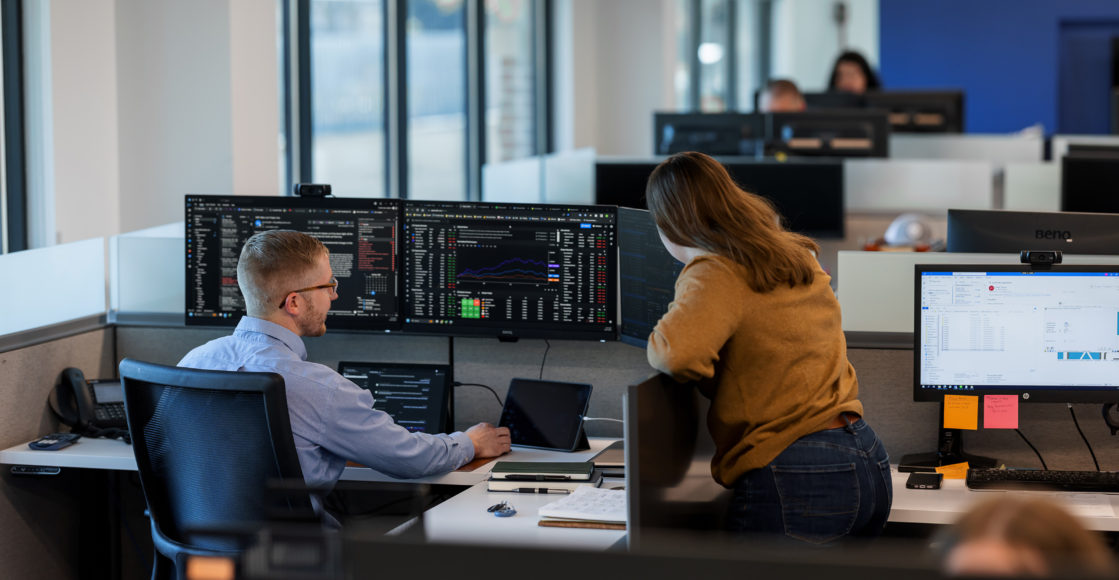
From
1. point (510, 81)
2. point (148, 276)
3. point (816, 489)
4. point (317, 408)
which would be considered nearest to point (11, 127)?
point (148, 276)

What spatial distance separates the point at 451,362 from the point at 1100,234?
Result: 153 cm

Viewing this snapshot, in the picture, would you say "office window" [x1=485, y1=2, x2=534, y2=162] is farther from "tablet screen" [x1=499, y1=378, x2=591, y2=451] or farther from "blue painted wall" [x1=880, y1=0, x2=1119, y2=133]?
"blue painted wall" [x1=880, y1=0, x2=1119, y2=133]

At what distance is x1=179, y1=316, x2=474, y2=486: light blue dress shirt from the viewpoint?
2.35 m

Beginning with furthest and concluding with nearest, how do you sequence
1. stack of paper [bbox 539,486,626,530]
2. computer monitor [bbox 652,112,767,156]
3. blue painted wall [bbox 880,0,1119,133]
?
blue painted wall [bbox 880,0,1119,133]
computer monitor [bbox 652,112,767,156]
stack of paper [bbox 539,486,626,530]

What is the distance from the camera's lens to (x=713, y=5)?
12.9 meters

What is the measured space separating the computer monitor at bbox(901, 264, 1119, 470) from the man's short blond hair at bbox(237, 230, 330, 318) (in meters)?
1.24

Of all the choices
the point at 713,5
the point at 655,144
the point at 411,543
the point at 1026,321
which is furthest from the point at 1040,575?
the point at 713,5

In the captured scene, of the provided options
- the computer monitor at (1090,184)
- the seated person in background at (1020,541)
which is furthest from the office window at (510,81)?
the seated person in background at (1020,541)

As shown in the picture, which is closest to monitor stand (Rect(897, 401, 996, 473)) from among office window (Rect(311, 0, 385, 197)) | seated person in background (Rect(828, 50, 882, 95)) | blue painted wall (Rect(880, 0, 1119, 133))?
office window (Rect(311, 0, 385, 197))

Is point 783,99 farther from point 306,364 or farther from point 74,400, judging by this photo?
point 306,364

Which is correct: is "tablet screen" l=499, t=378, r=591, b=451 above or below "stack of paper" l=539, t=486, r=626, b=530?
above

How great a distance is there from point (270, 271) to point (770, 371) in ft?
3.27

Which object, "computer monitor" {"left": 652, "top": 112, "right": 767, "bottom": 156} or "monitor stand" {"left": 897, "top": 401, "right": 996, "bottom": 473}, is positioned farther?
"computer monitor" {"left": 652, "top": 112, "right": 767, "bottom": 156}

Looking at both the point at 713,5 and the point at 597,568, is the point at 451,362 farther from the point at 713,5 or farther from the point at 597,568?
the point at 713,5
